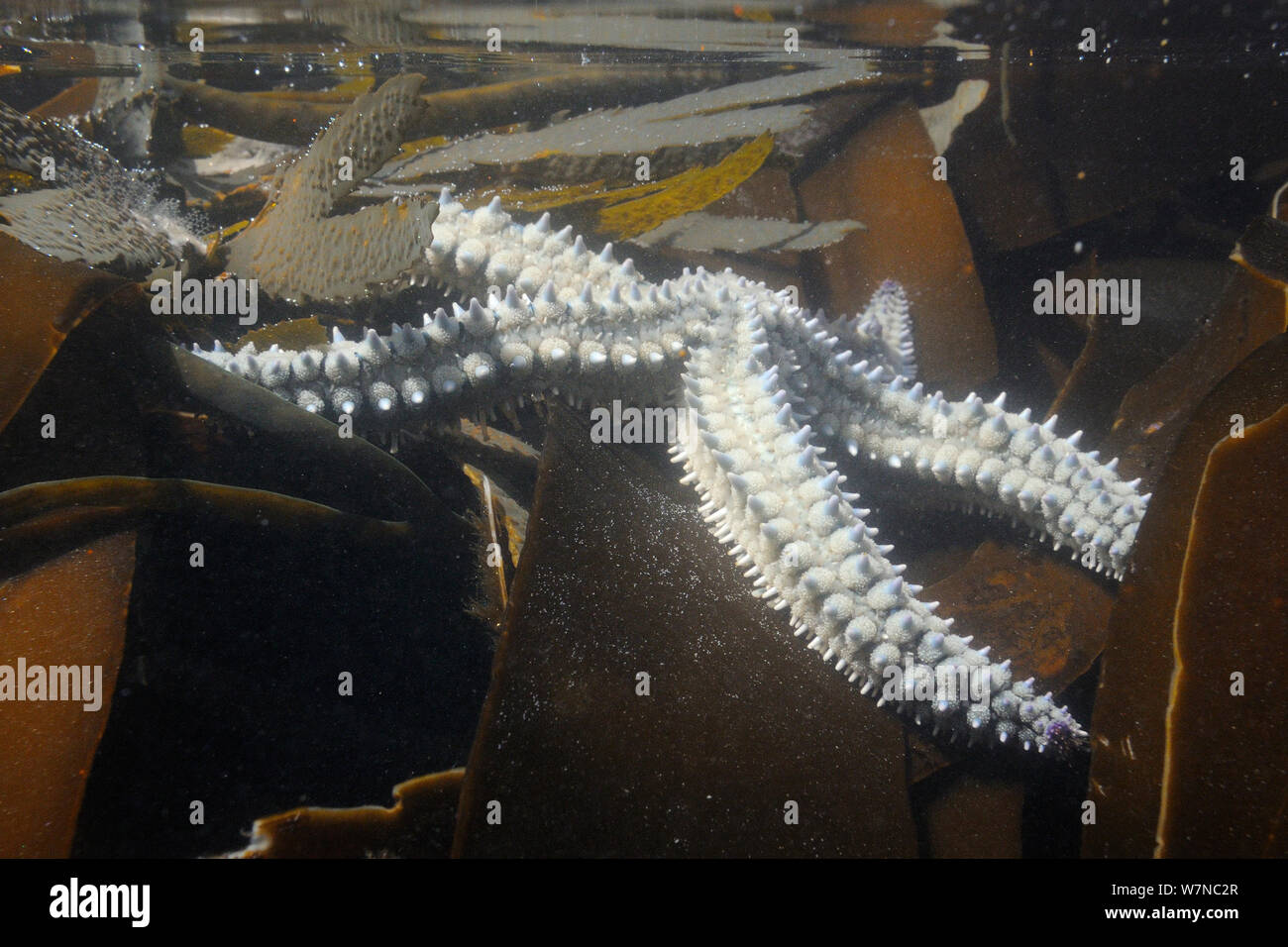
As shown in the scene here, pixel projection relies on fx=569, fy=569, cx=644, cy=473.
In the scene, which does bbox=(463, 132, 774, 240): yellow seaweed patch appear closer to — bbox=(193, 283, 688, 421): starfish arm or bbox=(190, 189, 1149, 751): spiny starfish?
bbox=(190, 189, 1149, 751): spiny starfish

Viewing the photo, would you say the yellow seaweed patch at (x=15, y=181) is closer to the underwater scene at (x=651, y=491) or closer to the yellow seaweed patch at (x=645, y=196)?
the underwater scene at (x=651, y=491)

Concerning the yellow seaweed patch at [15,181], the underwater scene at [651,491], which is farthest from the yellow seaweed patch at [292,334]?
the yellow seaweed patch at [15,181]

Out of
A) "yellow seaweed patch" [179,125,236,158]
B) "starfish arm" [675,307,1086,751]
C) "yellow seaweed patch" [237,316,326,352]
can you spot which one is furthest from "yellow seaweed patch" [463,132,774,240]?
"yellow seaweed patch" [179,125,236,158]

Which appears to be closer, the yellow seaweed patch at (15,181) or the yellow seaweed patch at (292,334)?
the yellow seaweed patch at (15,181)

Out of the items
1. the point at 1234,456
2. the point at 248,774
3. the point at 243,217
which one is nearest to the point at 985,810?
the point at 1234,456
